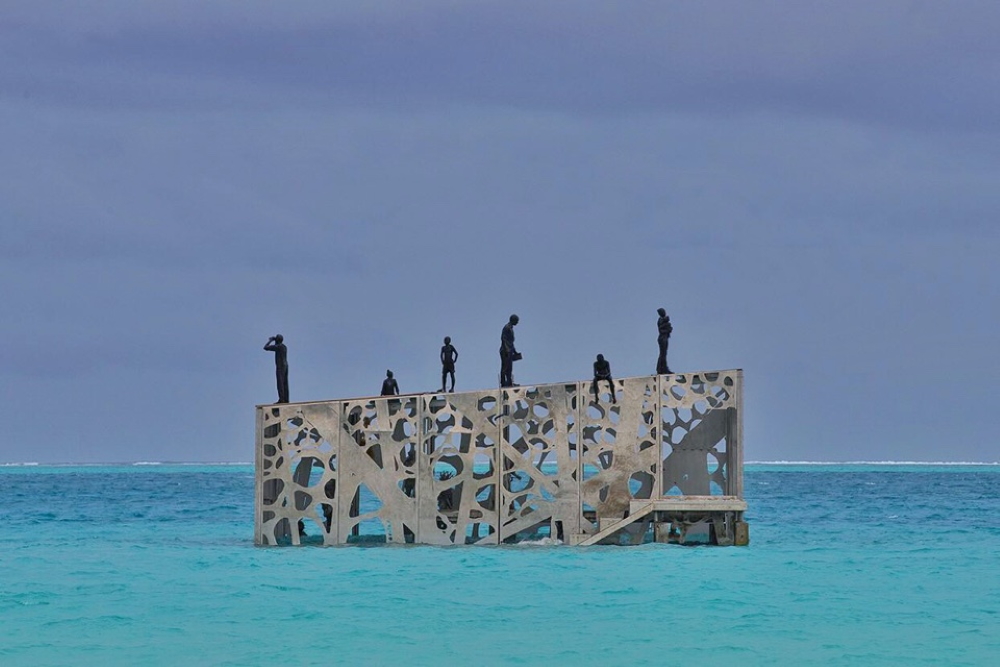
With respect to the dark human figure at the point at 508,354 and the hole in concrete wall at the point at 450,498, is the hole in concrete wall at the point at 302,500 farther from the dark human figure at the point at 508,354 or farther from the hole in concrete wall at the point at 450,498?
the dark human figure at the point at 508,354

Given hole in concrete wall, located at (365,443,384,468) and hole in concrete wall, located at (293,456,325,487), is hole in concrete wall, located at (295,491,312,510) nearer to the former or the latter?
hole in concrete wall, located at (293,456,325,487)

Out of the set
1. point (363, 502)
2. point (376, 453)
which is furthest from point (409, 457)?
point (363, 502)

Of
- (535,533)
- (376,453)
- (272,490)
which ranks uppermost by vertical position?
(376,453)

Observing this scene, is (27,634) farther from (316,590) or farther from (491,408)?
(491,408)

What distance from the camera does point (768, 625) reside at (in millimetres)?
24266

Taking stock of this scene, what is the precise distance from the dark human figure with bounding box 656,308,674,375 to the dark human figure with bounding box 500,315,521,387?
3.04 m

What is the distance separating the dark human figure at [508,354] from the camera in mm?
33656

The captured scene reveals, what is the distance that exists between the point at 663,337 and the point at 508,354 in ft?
10.9

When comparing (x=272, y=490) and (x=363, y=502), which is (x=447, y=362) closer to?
(x=272, y=490)

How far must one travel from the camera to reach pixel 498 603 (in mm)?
26156

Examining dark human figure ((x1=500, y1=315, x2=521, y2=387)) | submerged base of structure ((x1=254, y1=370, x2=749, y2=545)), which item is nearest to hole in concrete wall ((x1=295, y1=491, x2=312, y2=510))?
submerged base of structure ((x1=254, y1=370, x2=749, y2=545))

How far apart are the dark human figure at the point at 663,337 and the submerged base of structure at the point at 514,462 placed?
0.43 metres

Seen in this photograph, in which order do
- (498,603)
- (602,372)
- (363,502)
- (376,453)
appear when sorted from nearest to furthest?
(498,603), (602,372), (376,453), (363,502)

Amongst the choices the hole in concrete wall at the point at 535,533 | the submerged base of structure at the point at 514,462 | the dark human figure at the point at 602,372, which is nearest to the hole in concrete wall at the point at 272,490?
the submerged base of structure at the point at 514,462
